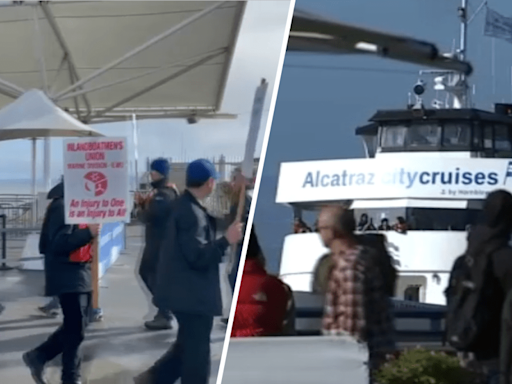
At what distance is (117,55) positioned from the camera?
2.71 metres

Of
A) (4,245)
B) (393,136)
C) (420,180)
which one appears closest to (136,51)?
(4,245)

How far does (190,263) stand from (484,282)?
890 millimetres

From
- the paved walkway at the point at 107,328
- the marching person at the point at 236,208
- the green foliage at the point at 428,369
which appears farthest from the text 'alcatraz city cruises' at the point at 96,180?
the green foliage at the point at 428,369

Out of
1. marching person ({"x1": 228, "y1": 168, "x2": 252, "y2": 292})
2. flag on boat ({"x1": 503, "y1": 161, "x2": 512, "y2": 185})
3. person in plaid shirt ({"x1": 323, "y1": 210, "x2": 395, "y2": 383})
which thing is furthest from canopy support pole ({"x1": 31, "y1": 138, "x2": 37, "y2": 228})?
flag on boat ({"x1": 503, "y1": 161, "x2": 512, "y2": 185})

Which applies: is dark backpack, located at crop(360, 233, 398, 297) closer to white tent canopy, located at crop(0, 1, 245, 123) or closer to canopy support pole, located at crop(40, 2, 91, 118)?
white tent canopy, located at crop(0, 1, 245, 123)

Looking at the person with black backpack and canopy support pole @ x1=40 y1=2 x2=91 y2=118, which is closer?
the person with black backpack

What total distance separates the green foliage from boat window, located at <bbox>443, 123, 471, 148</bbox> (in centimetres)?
58

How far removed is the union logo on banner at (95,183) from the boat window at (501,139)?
45.8 inches

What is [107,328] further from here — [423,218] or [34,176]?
[423,218]

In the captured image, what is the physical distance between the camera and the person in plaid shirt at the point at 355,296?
2477 millimetres

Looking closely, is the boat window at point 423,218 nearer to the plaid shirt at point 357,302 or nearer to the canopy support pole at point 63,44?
the plaid shirt at point 357,302

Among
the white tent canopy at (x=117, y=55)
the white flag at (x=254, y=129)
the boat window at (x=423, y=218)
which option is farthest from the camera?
the white tent canopy at (x=117, y=55)

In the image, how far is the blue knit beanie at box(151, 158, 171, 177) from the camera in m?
2.69

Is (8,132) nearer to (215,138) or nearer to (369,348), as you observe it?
(215,138)
